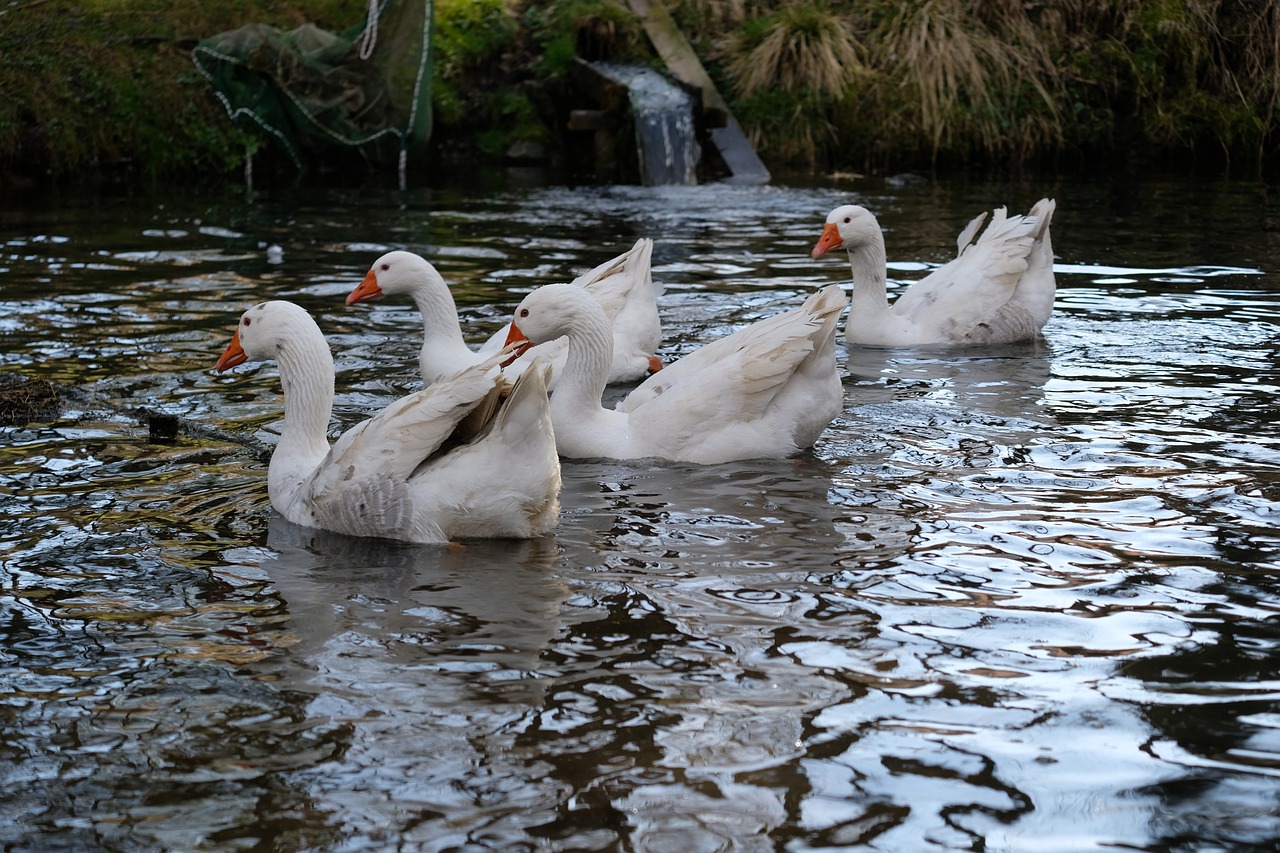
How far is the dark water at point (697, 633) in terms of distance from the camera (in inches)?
133

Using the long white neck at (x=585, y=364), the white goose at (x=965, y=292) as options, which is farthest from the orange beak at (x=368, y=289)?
the white goose at (x=965, y=292)

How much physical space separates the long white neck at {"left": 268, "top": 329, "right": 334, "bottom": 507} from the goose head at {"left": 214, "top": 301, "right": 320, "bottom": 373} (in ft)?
0.08

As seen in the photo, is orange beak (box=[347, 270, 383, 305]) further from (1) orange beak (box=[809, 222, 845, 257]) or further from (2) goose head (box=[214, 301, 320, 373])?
(1) orange beak (box=[809, 222, 845, 257])

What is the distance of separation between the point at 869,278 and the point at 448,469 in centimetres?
446

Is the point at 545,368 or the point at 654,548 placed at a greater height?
the point at 545,368

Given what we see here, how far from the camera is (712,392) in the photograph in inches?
254

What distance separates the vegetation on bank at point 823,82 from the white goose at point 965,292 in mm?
7912

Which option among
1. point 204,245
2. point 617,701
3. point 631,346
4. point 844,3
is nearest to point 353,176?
point 204,245

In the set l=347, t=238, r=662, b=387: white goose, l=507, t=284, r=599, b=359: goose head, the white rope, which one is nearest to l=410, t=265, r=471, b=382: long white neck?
l=347, t=238, r=662, b=387: white goose

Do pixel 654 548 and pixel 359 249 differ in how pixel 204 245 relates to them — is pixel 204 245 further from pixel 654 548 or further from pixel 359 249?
pixel 654 548

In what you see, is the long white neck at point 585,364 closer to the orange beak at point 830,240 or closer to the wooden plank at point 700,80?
the orange beak at point 830,240

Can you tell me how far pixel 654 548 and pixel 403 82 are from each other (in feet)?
35.4

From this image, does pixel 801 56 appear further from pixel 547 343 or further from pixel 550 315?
pixel 550 315

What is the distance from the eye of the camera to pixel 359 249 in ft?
40.7
